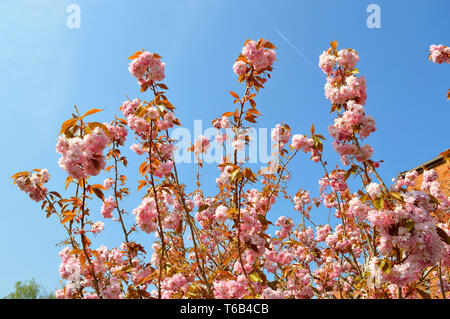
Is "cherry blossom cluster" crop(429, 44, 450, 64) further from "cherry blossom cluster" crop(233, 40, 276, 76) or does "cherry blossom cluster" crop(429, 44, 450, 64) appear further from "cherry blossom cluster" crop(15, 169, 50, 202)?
"cherry blossom cluster" crop(15, 169, 50, 202)

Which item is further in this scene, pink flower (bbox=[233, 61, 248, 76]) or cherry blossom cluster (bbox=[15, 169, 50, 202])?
pink flower (bbox=[233, 61, 248, 76])

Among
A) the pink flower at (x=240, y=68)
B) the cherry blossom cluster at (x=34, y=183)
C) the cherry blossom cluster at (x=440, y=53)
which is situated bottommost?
the cherry blossom cluster at (x=34, y=183)

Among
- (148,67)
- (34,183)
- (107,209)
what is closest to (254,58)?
(148,67)

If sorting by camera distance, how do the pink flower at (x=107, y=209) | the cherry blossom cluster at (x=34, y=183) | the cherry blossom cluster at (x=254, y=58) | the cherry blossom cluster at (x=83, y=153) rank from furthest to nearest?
1. the pink flower at (x=107, y=209)
2. the cherry blossom cluster at (x=254, y=58)
3. the cherry blossom cluster at (x=34, y=183)
4. the cherry blossom cluster at (x=83, y=153)

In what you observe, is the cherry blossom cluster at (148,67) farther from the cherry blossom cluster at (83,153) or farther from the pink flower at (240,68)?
the cherry blossom cluster at (83,153)

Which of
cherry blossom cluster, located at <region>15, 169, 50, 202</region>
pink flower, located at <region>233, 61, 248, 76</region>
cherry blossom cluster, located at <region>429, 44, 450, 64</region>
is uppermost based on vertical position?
cherry blossom cluster, located at <region>429, 44, 450, 64</region>

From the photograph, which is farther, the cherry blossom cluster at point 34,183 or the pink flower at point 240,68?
the pink flower at point 240,68

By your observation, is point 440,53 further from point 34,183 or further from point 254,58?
point 34,183

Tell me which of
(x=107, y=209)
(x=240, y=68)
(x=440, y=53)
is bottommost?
(x=107, y=209)

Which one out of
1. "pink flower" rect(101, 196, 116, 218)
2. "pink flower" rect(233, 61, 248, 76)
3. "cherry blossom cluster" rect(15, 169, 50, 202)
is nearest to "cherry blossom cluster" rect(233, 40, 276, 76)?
"pink flower" rect(233, 61, 248, 76)

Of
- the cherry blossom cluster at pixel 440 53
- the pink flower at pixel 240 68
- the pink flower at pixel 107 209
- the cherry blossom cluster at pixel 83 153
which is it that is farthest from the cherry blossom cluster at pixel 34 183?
the cherry blossom cluster at pixel 440 53
